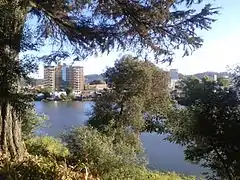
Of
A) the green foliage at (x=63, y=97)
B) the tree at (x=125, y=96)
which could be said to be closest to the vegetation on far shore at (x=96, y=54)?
the tree at (x=125, y=96)

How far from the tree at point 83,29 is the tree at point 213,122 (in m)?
2.58

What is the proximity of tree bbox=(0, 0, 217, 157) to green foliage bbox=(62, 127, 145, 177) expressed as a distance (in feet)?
5.46

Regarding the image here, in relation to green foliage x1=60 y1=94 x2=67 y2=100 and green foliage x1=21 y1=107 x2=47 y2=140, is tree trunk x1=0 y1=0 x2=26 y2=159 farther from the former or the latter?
green foliage x1=60 y1=94 x2=67 y2=100

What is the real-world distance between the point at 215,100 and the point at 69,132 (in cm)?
558

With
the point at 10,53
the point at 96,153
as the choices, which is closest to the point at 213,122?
the point at 96,153

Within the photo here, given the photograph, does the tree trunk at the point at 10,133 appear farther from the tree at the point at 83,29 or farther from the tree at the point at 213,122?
the tree at the point at 213,122

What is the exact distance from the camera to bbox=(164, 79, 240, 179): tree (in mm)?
8297

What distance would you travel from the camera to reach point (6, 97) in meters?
8.68

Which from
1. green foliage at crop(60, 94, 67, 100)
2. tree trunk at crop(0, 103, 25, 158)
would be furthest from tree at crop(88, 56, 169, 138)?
green foliage at crop(60, 94, 67, 100)

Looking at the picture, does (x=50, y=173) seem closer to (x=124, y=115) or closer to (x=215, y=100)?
(x=215, y=100)

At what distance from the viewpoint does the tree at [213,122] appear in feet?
27.2

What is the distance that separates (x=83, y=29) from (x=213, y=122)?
501cm

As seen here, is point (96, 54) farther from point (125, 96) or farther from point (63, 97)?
point (63, 97)

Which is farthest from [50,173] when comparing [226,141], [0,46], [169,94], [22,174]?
[169,94]
